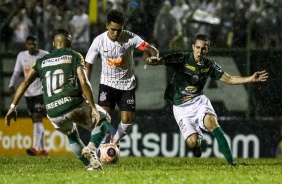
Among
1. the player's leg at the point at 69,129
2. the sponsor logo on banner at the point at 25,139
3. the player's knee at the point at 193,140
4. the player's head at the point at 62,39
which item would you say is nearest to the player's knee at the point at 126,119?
the player's knee at the point at 193,140

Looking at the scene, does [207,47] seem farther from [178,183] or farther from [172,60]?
[178,183]

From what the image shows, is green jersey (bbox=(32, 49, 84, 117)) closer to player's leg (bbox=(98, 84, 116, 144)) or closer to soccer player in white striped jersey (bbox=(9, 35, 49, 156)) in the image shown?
player's leg (bbox=(98, 84, 116, 144))

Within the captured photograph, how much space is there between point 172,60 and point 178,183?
170 inches

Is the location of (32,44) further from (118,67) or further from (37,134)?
(118,67)

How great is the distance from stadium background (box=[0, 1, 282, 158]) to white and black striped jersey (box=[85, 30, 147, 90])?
15.4 feet

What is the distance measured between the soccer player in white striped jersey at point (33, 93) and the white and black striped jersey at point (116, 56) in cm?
419

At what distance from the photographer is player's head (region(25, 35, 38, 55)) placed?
1833 cm

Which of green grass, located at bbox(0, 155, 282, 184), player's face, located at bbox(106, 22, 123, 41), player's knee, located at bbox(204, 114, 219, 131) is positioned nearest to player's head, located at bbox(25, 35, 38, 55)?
player's face, located at bbox(106, 22, 123, 41)

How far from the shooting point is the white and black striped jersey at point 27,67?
1855 centimetres

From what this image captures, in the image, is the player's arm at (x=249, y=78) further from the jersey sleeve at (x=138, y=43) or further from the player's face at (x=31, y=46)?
the player's face at (x=31, y=46)

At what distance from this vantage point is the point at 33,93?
18562 mm

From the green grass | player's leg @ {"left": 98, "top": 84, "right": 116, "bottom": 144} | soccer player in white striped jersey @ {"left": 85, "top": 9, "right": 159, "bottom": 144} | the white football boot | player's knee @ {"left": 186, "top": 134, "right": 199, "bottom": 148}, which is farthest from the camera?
player's leg @ {"left": 98, "top": 84, "right": 116, "bottom": 144}

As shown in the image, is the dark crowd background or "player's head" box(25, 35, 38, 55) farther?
the dark crowd background

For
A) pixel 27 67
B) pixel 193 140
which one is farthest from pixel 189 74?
pixel 27 67
